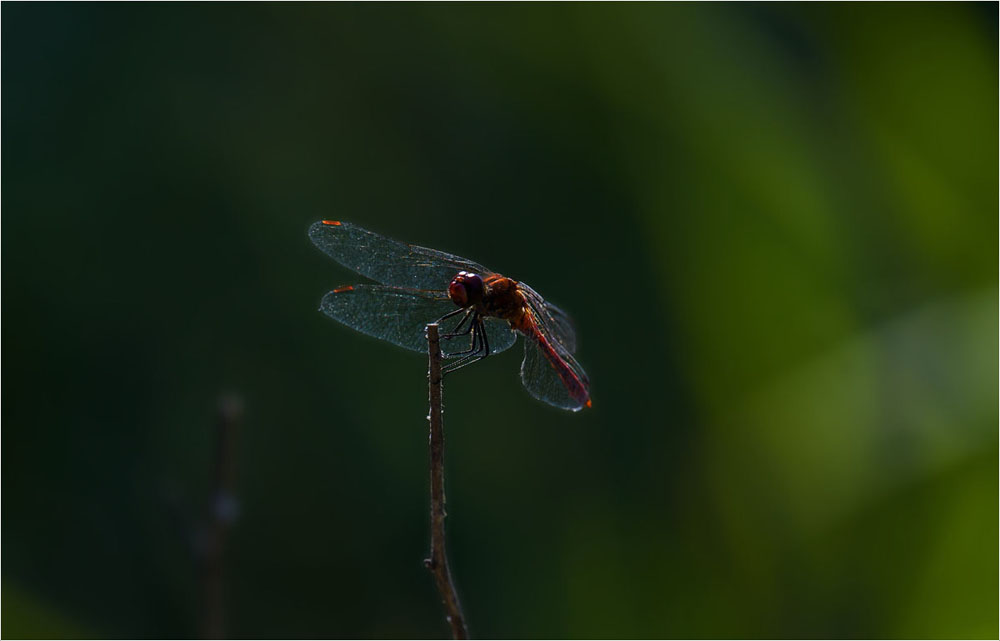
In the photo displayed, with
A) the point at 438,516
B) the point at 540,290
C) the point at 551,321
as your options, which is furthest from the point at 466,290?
the point at 540,290

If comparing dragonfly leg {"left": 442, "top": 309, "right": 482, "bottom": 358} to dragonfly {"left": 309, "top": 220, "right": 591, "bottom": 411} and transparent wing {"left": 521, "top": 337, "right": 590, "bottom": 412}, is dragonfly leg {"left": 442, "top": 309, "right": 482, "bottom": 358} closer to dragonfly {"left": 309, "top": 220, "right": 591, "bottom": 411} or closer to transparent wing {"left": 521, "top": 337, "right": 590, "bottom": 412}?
dragonfly {"left": 309, "top": 220, "right": 591, "bottom": 411}

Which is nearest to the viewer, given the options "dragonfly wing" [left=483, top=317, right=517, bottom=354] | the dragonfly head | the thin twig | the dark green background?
the thin twig

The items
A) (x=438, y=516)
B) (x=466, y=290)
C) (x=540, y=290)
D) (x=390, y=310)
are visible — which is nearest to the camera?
(x=438, y=516)

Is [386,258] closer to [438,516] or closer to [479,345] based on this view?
[479,345]

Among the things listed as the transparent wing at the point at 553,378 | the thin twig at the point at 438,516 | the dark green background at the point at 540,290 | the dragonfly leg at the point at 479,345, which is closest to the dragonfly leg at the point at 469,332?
the dragonfly leg at the point at 479,345

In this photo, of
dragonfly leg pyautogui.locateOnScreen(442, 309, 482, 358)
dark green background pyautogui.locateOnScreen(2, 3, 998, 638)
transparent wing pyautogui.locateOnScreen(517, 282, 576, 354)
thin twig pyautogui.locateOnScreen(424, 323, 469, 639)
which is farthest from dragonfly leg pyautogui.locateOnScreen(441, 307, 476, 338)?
dark green background pyautogui.locateOnScreen(2, 3, 998, 638)

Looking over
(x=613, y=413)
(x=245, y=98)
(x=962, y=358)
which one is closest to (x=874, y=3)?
(x=962, y=358)

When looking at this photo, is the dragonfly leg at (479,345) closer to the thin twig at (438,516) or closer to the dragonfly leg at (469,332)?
the dragonfly leg at (469,332)

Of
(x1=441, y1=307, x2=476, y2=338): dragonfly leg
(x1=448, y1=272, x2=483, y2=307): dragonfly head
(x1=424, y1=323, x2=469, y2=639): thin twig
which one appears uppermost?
(x1=448, y1=272, x2=483, y2=307): dragonfly head
